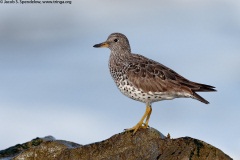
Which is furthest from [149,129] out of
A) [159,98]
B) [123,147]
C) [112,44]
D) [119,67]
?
[112,44]

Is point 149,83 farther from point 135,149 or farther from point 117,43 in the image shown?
point 135,149

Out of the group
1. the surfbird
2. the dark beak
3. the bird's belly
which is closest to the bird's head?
the dark beak

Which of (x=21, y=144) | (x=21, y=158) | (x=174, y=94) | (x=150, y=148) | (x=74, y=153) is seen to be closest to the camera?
(x=150, y=148)

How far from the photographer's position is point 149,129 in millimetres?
14539

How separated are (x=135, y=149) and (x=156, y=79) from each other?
141 inches

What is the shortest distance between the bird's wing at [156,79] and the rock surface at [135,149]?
7.38ft

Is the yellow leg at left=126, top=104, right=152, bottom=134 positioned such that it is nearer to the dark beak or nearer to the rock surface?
the rock surface

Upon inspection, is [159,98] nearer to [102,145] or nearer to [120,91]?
[120,91]

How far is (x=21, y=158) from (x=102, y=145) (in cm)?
288

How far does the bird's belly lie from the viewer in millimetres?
16266

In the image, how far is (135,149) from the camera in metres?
13.7

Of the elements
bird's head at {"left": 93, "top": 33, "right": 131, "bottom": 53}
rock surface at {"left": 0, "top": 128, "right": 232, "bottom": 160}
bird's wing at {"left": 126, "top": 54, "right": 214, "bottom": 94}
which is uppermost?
bird's head at {"left": 93, "top": 33, "right": 131, "bottom": 53}

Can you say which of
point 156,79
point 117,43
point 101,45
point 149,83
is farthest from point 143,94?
point 101,45

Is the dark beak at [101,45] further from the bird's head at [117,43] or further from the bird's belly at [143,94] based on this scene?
the bird's belly at [143,94]
